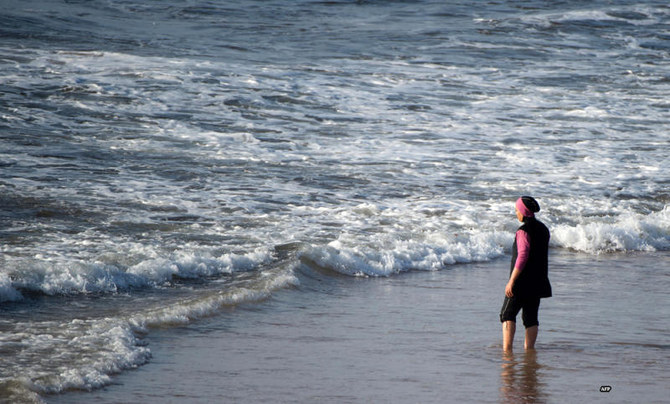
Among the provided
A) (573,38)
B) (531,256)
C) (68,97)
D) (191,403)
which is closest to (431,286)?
(531,256)

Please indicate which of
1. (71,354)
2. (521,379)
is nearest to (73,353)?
(71,354)

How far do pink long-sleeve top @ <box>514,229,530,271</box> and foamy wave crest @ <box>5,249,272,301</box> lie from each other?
3800mm

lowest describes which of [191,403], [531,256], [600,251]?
[600,251]

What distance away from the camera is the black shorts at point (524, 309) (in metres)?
6.81

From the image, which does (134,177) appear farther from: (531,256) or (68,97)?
(531,256)

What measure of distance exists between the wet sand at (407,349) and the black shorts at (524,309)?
10.3 inches

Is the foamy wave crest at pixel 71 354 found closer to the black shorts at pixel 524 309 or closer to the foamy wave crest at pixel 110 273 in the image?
the foamy wave crest at pixel 110 273

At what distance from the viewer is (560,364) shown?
6.50 meters

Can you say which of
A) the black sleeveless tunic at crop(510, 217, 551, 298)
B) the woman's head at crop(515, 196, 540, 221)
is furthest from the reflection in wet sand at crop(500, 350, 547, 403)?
the woman's head at crop(515, 196, 540, 221)

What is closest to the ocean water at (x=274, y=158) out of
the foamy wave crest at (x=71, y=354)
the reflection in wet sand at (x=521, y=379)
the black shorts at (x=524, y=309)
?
the foamy wave crest at (x=71, y=354)

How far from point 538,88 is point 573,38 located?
25.0ft

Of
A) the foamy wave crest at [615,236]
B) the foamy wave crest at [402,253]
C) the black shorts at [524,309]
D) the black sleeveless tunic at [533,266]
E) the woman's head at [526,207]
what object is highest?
the woman's head at [526,207]

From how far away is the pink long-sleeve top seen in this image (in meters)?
6.77

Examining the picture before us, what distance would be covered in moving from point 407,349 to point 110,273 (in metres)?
3.61
